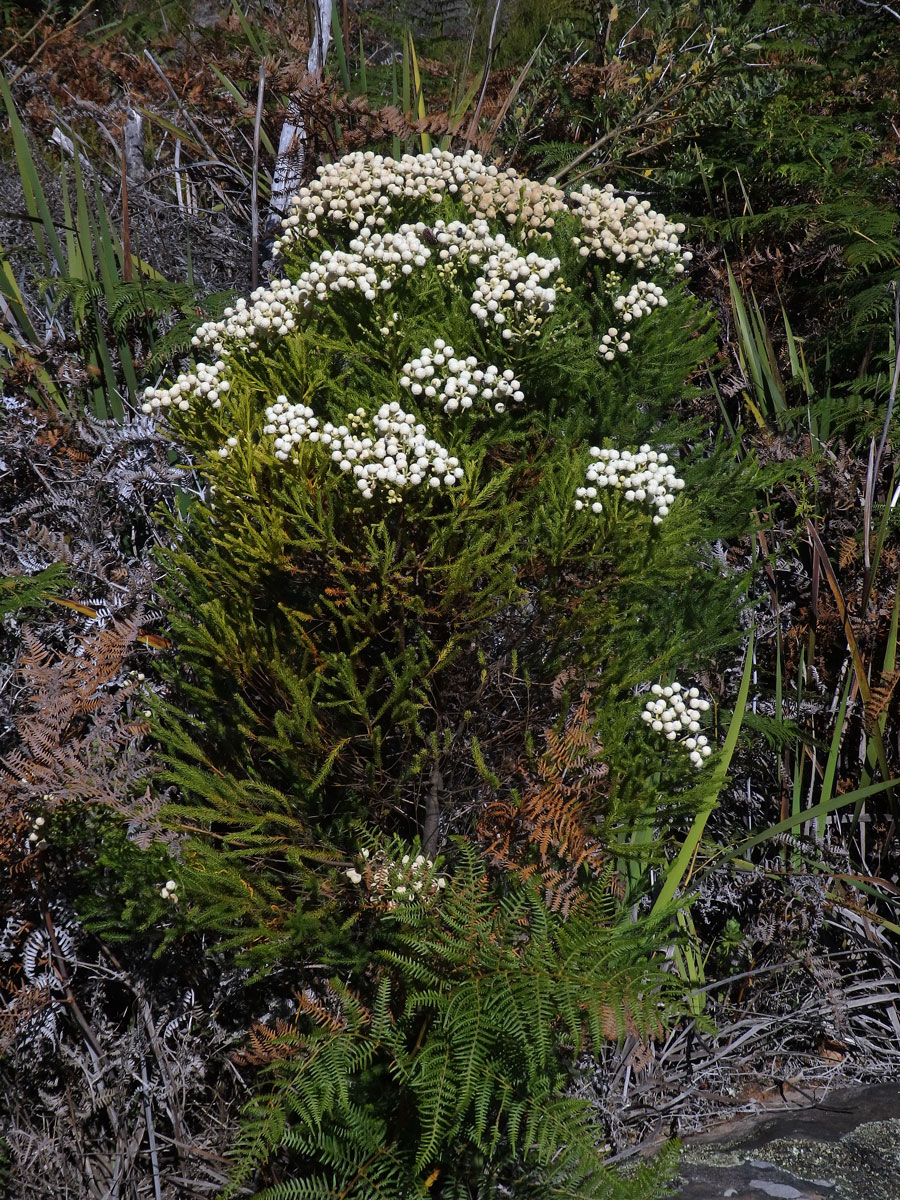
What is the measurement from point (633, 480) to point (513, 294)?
0.51 meters

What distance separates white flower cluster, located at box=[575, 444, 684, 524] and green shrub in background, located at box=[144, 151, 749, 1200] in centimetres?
1

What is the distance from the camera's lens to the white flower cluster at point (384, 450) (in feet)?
5.02

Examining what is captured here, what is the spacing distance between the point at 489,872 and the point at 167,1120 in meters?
0.93

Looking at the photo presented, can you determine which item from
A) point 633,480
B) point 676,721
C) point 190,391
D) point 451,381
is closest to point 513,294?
point 451,381

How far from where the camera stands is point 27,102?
460 cm

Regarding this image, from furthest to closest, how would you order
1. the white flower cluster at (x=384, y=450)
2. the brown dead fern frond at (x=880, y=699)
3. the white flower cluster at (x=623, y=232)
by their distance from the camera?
the brown dead fern frond at (x=880, y=699) → the white flower cluster at (x=623, y=232) → the white flower cluster at (x=384, y=450)

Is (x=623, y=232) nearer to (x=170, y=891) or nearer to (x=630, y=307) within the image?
(x=630, y=307)

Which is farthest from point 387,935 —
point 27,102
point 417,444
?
point 27,102

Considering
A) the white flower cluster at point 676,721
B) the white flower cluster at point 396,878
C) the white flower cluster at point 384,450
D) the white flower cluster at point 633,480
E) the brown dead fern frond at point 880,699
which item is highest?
the white flower cluster at point 384,450

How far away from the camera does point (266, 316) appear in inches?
74.7

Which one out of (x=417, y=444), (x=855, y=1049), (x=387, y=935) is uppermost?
(x=417, y=444)

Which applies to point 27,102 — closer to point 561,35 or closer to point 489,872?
point 561,35

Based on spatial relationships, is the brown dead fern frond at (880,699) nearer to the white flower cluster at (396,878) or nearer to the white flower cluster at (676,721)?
the white flower cluster at (676,721)

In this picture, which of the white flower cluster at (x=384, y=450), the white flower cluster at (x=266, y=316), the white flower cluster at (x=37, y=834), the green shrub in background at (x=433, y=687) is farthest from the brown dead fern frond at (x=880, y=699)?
the white flower cluster at (x=37, y=834)
